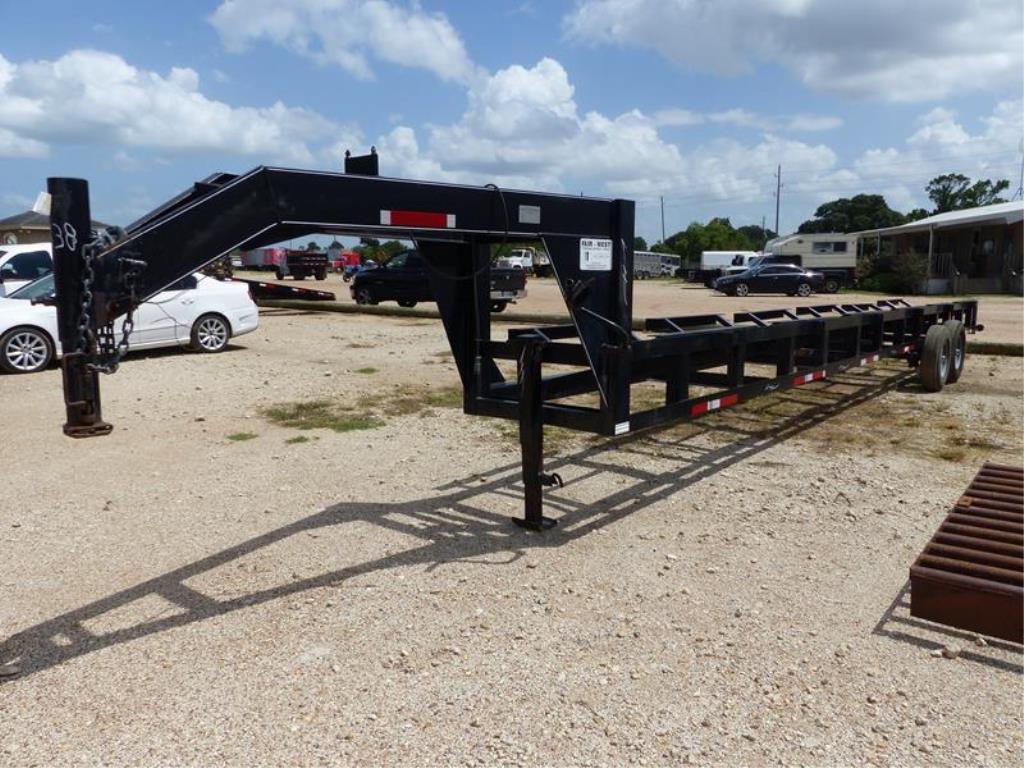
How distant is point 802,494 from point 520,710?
3.23 m

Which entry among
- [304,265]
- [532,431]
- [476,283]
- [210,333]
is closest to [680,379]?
[532,431]

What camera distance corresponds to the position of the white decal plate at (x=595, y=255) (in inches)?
191

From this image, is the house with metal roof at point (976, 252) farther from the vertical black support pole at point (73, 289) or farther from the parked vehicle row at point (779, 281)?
the vertical black support pole at point (73, 289)

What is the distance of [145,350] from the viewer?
42.6ft

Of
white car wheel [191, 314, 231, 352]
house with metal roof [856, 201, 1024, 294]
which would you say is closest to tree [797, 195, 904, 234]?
house with metal roof [856, 201, 1024, 294]

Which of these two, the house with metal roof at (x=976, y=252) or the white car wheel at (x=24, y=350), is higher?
the house with metal roof at (x=976, y=252)

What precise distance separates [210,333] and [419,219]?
32.4 ft

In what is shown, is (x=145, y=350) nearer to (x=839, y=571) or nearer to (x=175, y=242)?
(x=175, y=242)

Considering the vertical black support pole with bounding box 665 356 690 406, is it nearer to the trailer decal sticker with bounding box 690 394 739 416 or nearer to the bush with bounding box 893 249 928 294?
the trailer decal sticker with bounding box 690 394 739 416

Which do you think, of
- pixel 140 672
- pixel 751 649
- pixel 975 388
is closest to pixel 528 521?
pixel 751 649

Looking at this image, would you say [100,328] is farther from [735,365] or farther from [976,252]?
[976,252]

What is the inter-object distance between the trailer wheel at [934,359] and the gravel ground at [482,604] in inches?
90.6

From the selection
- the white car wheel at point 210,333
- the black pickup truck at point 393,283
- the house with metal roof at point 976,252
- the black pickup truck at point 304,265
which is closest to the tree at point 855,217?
the house with metal roof at point 976,252

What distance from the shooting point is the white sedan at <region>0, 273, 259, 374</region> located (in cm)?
1093
